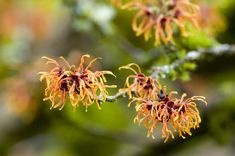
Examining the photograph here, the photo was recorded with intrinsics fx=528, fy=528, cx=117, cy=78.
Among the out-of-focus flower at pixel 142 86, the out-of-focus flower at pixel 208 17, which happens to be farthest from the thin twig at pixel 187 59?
the out-of-focus flower at pixel 208 17

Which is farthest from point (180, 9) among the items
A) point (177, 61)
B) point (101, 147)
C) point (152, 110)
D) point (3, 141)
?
point (3, 141)

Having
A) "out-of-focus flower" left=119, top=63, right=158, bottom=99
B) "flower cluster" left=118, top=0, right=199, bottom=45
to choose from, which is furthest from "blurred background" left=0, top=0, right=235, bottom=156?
"out-of-focus flower" left=119, top=63, right=158, bottom=99

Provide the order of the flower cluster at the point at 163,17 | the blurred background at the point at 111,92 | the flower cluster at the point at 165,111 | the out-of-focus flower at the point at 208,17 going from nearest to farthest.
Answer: the flower cluster at the point at 165,111 < the flower cluster at the point at 163,17 < the out-of-focus flower at the point at 208,17 < the blurred background at the point at 111,92

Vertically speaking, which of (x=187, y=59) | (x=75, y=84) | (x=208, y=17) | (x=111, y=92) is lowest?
(x=75, y=84)

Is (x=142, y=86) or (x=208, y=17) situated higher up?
(x=208, y=17)

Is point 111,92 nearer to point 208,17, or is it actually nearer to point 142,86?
point 208,17

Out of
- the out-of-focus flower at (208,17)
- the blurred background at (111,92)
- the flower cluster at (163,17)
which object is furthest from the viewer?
the blurred background at (111,92)

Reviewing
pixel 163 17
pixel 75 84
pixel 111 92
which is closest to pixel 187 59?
pixel 163 17

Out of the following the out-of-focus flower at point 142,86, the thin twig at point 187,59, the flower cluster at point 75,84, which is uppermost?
the thin twig at point 187,59

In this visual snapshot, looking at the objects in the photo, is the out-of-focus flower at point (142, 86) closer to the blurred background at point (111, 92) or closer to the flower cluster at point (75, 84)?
the flower cluster at point (75, 84)
